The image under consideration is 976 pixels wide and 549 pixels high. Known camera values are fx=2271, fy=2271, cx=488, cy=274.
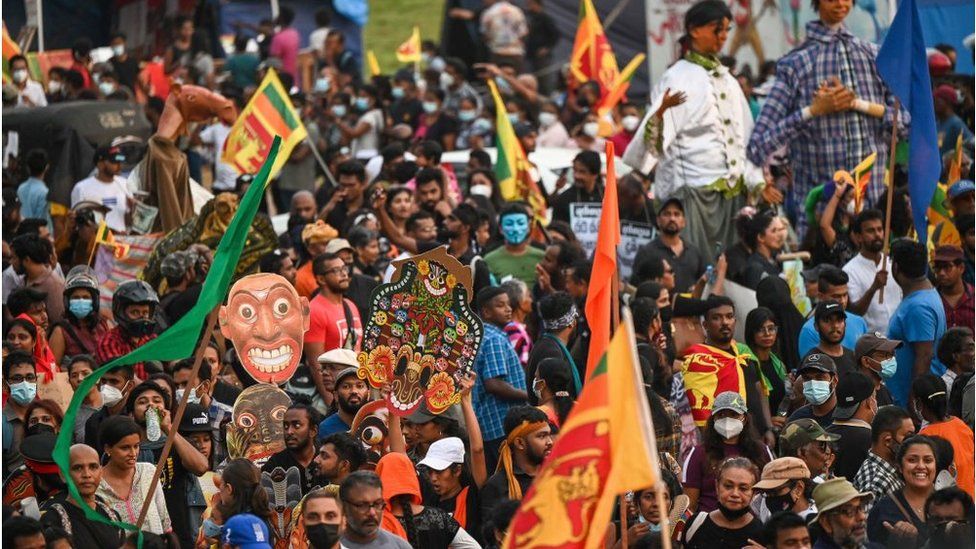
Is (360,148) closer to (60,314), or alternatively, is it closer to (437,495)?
(60,314)

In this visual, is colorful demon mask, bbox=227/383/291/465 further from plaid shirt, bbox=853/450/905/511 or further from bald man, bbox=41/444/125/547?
plaid shirt, bbox=853/450/905/511

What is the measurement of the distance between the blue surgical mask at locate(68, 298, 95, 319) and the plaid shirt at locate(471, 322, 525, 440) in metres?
2.72

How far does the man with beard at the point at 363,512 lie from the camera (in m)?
9.27

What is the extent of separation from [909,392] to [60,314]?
517 centimetres

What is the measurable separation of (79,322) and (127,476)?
10.4ft

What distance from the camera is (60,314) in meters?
14.0

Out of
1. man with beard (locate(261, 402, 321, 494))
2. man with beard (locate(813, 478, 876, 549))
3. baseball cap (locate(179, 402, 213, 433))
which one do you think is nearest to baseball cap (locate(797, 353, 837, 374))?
man with beard (locate(813, 478, 876, 549))

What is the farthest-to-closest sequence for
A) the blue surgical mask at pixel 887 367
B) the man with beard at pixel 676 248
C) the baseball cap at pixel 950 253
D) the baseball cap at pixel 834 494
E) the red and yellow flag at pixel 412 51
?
the red and yellow flag at pixel 412 51, the man with beard at pixel 676 248, the baseball cap at pixel 950 253, the blue surgical mask at pixel 887 367, the baseball cap at pixel 834 494

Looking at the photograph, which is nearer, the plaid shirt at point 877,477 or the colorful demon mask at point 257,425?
the plaid shirt at point 877,477

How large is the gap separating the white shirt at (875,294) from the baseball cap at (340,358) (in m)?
3.38

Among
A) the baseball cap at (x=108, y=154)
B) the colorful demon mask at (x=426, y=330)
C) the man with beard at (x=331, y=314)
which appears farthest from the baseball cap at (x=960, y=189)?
the baseball cap at (x=108, y=154)

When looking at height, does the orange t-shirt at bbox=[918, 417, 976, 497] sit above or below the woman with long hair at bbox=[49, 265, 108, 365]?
above

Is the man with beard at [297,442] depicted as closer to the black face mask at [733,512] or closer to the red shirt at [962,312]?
the black face mask at [733,512]

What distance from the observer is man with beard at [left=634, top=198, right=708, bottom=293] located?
567 inches
